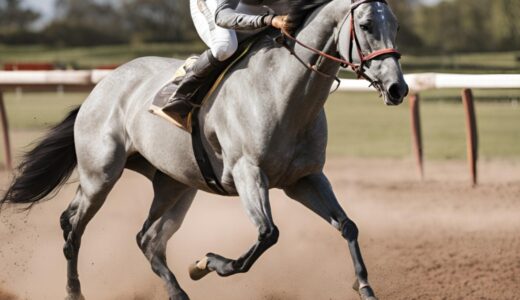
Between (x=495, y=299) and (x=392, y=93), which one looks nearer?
(x=392, y=93)

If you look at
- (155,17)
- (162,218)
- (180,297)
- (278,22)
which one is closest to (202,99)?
(278,22)

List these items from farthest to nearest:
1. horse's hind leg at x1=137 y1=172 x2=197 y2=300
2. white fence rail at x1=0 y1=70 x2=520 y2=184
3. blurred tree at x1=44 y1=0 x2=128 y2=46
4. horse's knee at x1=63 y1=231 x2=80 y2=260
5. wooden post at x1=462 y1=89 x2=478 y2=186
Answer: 1. blurred tree at x1=44 y1=0 x2=128 y2=46
2. wooden post at x1=462 y1=89 x2=478 y2=186
3. white fence rail at x1=0 y1=70 x2=520 y2=184
4. horse's knee at x1=63 y1=231 x2=80 y2=260
5. horse's hind leg at x1=137 y1=172 x2=197 y2=300

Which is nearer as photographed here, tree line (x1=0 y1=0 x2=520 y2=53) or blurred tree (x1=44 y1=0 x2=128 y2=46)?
tree line (x1=0 y1=0 x2=520 y2=53)

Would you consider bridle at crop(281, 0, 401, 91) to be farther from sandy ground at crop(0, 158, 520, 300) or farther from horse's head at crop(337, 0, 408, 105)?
sandy ground at crop(0, 158, 520, 300)

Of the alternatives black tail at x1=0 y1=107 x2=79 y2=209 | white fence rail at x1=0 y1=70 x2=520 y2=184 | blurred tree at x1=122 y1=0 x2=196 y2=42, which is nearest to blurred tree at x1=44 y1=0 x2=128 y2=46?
blurred tree at x1=122 y1=0 x2=196 y2=42

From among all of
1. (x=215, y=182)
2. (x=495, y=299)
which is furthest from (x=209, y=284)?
(x=495, y=299)

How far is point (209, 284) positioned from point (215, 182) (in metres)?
1.53

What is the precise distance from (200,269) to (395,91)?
1667 millimetres

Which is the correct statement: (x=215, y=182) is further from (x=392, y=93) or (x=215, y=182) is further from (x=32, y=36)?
Answer: (x=32, y=36)

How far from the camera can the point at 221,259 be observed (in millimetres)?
5348

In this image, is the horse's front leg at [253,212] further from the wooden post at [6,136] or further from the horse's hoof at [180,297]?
the wooden post at [6,136]

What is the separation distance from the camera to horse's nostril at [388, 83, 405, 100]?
4488mm

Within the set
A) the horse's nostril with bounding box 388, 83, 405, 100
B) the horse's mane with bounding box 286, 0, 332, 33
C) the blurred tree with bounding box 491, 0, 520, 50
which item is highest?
the horse's nostril with bounding box 388, 83, 405, 100

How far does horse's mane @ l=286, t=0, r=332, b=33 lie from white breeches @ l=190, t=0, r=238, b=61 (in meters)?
0.40
